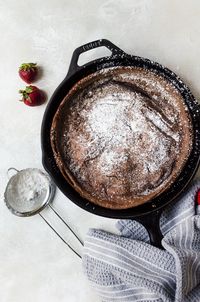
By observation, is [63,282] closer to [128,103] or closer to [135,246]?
[135,246]

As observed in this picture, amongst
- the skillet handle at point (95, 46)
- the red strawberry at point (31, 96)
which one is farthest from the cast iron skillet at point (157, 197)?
the red strawberry at point (31, 96)

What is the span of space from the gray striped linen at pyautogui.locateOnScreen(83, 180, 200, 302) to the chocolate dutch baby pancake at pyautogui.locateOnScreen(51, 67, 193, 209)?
0.13m

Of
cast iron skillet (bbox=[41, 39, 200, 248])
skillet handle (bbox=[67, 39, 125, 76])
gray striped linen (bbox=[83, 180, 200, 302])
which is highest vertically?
skillet handle (bbox=[67, 39, 125, 76])

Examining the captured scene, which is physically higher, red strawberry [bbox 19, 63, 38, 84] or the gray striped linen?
red strawberry [bbox 19, 63, 38, 84]

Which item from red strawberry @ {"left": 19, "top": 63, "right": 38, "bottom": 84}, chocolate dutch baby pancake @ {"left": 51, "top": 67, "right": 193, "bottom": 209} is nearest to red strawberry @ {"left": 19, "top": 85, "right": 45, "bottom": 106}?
red strawberry @ {"left": 19, "top": 63, "right": 38, "bottom": 84}

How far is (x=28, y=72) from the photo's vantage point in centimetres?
181

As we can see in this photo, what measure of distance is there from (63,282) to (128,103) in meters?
A: 0.68

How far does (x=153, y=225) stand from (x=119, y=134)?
0.32 metres

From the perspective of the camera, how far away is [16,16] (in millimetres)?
1894

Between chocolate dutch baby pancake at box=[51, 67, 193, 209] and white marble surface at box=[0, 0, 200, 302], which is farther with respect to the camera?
white marble surface at box=[0, 0, 200, 302]

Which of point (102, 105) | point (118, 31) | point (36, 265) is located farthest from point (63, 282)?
point (118, 31)

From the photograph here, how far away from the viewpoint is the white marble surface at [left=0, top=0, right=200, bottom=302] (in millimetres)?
1822

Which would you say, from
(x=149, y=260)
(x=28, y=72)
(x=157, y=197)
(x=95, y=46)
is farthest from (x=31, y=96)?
(x=149, y=260)

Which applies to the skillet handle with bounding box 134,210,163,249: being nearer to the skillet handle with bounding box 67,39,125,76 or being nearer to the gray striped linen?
the gray striped linen
